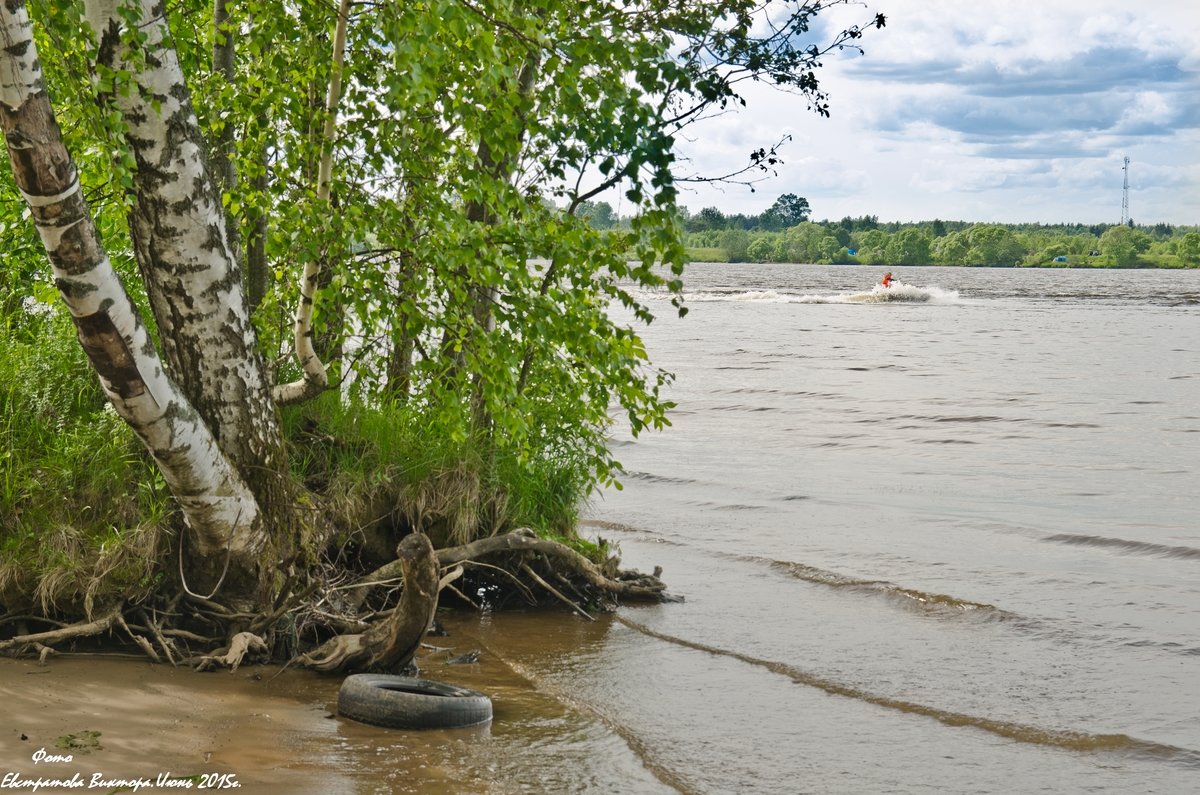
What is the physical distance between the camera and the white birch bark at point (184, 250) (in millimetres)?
6449

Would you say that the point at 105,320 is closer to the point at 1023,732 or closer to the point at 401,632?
the point at 401,632

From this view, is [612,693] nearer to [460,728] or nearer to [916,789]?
[460,728]

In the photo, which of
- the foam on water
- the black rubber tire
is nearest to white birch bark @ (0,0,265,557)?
the black rubber tire

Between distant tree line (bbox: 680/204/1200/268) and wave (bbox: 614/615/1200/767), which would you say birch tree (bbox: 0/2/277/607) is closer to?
wave (bbox: 614/615/1200/767)

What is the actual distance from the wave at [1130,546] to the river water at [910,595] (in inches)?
2.3

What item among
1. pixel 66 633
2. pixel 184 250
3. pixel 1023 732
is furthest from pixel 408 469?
pixel 1023 732

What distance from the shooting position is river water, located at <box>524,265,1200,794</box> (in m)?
7.59

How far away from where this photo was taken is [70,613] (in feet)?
24.4

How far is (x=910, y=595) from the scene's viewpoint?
11922 millimetres

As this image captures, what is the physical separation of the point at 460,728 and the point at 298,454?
2883mm

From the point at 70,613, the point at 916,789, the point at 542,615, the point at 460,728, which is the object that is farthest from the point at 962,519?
the point at 70,613

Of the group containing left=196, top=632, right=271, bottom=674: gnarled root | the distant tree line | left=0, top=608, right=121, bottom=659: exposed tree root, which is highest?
the distant tree line

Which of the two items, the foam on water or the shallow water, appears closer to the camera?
the shallow water

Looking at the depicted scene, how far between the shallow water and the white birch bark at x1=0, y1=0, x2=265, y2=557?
1.10 metres
